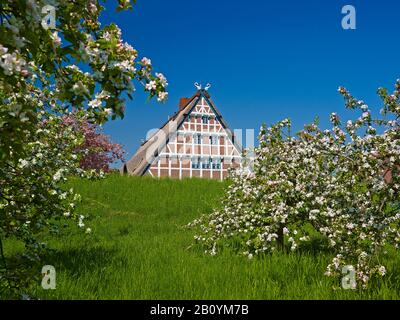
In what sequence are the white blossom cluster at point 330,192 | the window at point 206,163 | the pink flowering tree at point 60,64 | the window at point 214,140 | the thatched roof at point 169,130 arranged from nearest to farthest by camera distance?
the pink flowering tree at point 60,64, the white blossom cluster at point 330,192, the thatched roof at point 169,130, the window at point 206,163, the window at point 214,140

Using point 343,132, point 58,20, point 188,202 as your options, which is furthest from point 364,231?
point 188,202

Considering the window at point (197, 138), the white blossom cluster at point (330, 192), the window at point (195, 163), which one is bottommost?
the white blossom cluster at point (330, 192)

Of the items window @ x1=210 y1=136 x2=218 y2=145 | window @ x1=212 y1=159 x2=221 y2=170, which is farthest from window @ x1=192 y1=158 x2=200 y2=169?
window @ x1=210 y1=136 x2=218 y2=145

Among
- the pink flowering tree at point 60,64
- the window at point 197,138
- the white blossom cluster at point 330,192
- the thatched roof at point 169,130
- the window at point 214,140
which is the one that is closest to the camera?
the pink flowering tree at point 60,64

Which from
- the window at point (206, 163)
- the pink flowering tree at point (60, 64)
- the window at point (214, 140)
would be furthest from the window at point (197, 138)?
the pink flowering tree at point (60, 64)

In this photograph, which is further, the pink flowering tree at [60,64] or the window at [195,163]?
the window at [195,163]

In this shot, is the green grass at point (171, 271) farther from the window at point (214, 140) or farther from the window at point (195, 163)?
the window at point (214, 140)

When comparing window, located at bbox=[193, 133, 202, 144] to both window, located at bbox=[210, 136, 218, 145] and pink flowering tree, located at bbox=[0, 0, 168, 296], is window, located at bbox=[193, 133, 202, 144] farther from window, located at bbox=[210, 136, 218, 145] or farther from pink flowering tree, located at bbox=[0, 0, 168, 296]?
pink flowering tree, located at bbox=[0, 0, 168, 296]

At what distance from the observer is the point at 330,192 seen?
8281 mm

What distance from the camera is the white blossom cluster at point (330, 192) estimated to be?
6516mm

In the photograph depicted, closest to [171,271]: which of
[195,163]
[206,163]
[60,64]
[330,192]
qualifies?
[330,192]

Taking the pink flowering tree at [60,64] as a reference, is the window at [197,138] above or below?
above

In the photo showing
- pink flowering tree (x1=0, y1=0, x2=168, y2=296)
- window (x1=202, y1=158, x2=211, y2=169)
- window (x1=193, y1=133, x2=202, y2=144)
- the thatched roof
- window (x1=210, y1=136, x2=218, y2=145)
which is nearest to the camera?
pink flowering tree (x1=0, y1=0, x2=168, y2=296)

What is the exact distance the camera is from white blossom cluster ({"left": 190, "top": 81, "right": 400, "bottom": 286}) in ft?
21.4
